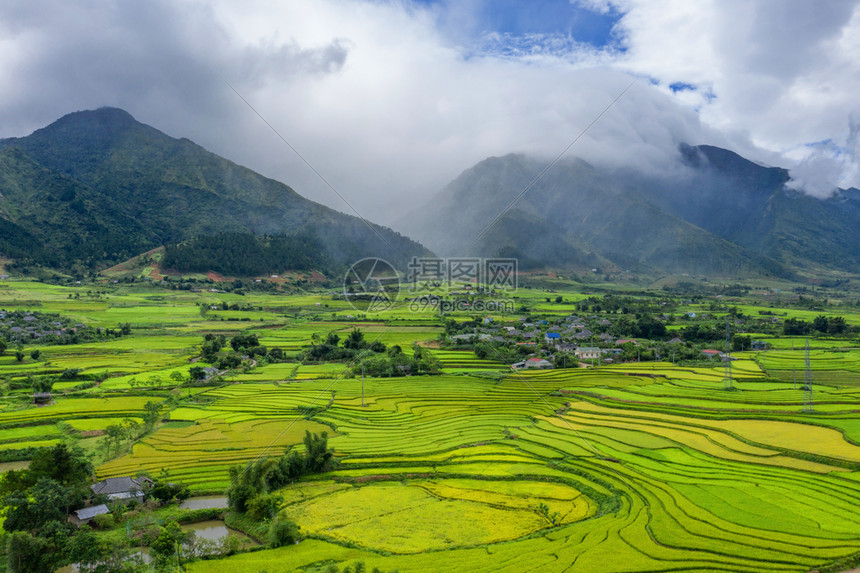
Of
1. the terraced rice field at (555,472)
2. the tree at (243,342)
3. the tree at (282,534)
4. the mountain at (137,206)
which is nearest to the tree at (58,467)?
the terraced rice field at (555,472)

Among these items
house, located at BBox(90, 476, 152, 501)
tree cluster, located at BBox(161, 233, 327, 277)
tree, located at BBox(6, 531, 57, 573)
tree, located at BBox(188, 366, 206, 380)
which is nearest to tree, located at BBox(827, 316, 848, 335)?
tree, located at BBox(188, 366, 206, 380)

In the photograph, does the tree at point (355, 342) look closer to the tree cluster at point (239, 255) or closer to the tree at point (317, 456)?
the tree at point (317, 456)

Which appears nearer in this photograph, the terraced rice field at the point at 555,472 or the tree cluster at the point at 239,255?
the terraced rice field at the point at 555,472

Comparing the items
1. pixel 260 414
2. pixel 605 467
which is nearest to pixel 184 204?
pixel 260 414

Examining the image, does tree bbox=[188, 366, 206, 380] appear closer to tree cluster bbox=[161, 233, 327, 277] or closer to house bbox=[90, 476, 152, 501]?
house bbox=[90, 476, 152, 501]

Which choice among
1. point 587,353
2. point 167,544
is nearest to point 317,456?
point 167,544

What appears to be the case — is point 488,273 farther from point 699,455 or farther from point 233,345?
point 699,455
